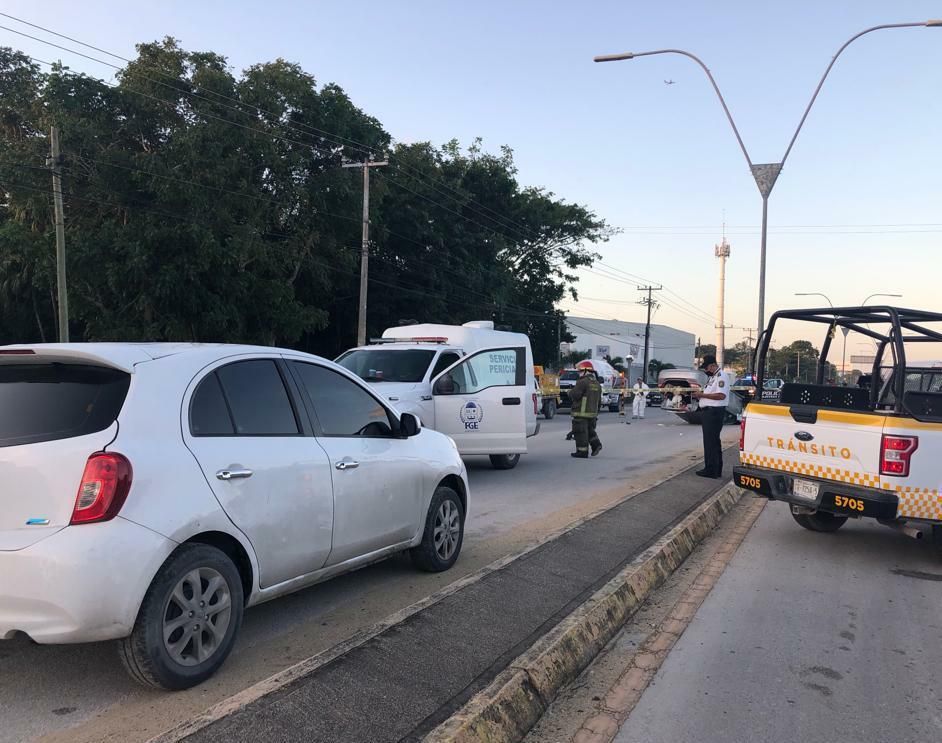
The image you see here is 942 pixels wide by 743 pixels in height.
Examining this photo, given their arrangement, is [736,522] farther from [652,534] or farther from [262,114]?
[262,114]

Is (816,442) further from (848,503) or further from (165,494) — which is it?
(165,494)

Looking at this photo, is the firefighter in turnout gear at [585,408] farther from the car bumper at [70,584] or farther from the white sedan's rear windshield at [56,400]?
the car bumper at [70,584]

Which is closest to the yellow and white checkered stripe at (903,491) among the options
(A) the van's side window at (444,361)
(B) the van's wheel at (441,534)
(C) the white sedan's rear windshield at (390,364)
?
(B) the van's wheel at (441,534)

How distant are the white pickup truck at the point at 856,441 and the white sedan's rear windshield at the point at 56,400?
19.2 feet

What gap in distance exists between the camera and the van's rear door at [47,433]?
11.1ft

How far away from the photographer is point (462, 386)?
11.4 metres

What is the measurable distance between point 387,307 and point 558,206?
1543 cm

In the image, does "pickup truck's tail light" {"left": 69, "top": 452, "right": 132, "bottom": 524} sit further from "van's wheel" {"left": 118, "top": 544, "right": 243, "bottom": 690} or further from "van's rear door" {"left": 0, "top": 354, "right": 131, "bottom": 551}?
"van's wheel" {"left": 118, "top": 544, "right": 243, "bottom": 690}

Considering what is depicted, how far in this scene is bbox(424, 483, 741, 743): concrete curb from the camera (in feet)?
11.0

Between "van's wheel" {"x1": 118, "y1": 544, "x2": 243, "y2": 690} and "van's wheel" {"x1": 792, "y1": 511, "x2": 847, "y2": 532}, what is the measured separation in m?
6.51

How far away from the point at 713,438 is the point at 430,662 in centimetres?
837

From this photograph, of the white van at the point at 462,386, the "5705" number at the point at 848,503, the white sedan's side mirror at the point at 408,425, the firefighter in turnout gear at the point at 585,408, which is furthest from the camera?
the firefighter in turnout gear at the point at 585,408

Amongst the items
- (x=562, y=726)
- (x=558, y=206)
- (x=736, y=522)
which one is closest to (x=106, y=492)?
(x=562, y=726)

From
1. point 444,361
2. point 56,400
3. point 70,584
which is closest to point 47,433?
point 56,400
